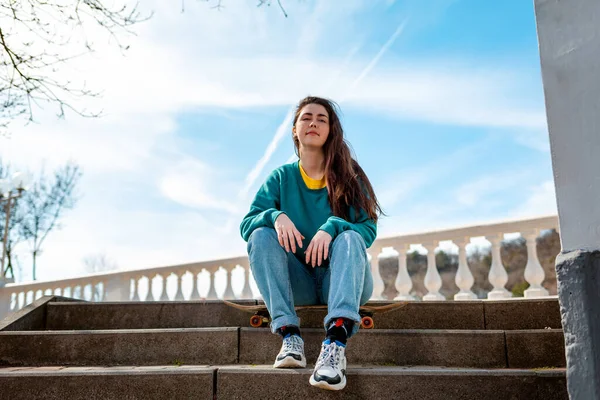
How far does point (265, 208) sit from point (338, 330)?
827mm

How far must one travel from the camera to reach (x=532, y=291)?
13.3 feet

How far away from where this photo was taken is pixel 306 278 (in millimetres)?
2561

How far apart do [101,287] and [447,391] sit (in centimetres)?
523

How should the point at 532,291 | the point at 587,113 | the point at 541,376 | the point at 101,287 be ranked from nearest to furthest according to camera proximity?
the point at 587,113
the point at 541,376
the point at 532,291
the point at 101,287

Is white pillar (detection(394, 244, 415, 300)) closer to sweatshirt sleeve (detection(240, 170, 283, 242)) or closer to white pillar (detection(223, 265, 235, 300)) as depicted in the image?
white pillar (detection(223, 265, 235, 300))

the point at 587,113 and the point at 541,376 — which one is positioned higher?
the point at 587,113

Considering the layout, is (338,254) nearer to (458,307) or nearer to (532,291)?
(458,307)

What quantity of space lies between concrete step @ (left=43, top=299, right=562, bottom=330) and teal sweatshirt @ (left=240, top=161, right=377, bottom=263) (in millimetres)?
526

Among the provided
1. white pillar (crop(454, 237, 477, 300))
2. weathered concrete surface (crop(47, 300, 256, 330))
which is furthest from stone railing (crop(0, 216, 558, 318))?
weathered concrete surface (crop(47, 300, 256, 330))

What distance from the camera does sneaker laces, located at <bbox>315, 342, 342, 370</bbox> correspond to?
1992 millimetres

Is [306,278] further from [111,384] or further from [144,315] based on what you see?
[144,315]

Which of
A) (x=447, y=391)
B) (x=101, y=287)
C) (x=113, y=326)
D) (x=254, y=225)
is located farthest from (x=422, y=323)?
(x=101, y=287)

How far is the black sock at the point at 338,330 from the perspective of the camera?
2.07m

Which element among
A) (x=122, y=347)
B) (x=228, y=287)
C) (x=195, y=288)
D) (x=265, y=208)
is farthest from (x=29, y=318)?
(x=195, y=288)
